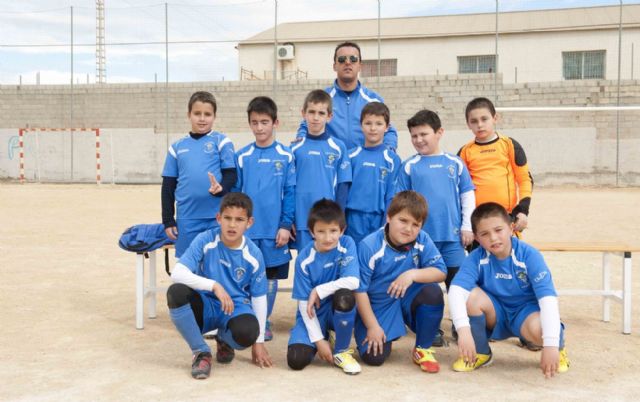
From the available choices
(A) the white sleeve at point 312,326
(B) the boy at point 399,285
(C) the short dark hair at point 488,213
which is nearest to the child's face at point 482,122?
(C) the short dark hair at point 488,213

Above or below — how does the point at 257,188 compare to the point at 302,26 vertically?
below

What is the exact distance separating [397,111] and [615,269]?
44.5ft

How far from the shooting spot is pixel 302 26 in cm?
3272

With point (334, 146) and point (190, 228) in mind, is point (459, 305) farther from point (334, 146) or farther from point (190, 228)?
point (190, 228)

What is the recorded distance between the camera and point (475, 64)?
27875mm

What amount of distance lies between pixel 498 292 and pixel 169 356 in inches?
80.8

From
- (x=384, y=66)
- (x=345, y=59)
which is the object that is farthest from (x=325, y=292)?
(x=384, y=66)

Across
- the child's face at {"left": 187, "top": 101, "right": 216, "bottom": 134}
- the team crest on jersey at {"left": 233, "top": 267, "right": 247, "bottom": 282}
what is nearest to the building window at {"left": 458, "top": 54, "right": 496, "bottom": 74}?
the child's face at {"left": 187, "top": 101, "right": 216, "bottom": 134}

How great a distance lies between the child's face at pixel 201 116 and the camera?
4.79 metres

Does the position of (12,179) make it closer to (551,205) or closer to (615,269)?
(551,205)

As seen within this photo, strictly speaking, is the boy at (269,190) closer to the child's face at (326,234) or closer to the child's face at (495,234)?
the child's face at (326,234)

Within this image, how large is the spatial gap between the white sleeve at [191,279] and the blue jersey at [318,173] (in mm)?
Answer: 961

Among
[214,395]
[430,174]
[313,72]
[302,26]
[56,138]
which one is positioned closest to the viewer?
[214,395]

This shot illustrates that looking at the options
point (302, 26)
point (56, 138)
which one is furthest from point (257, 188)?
point (302, 26)
